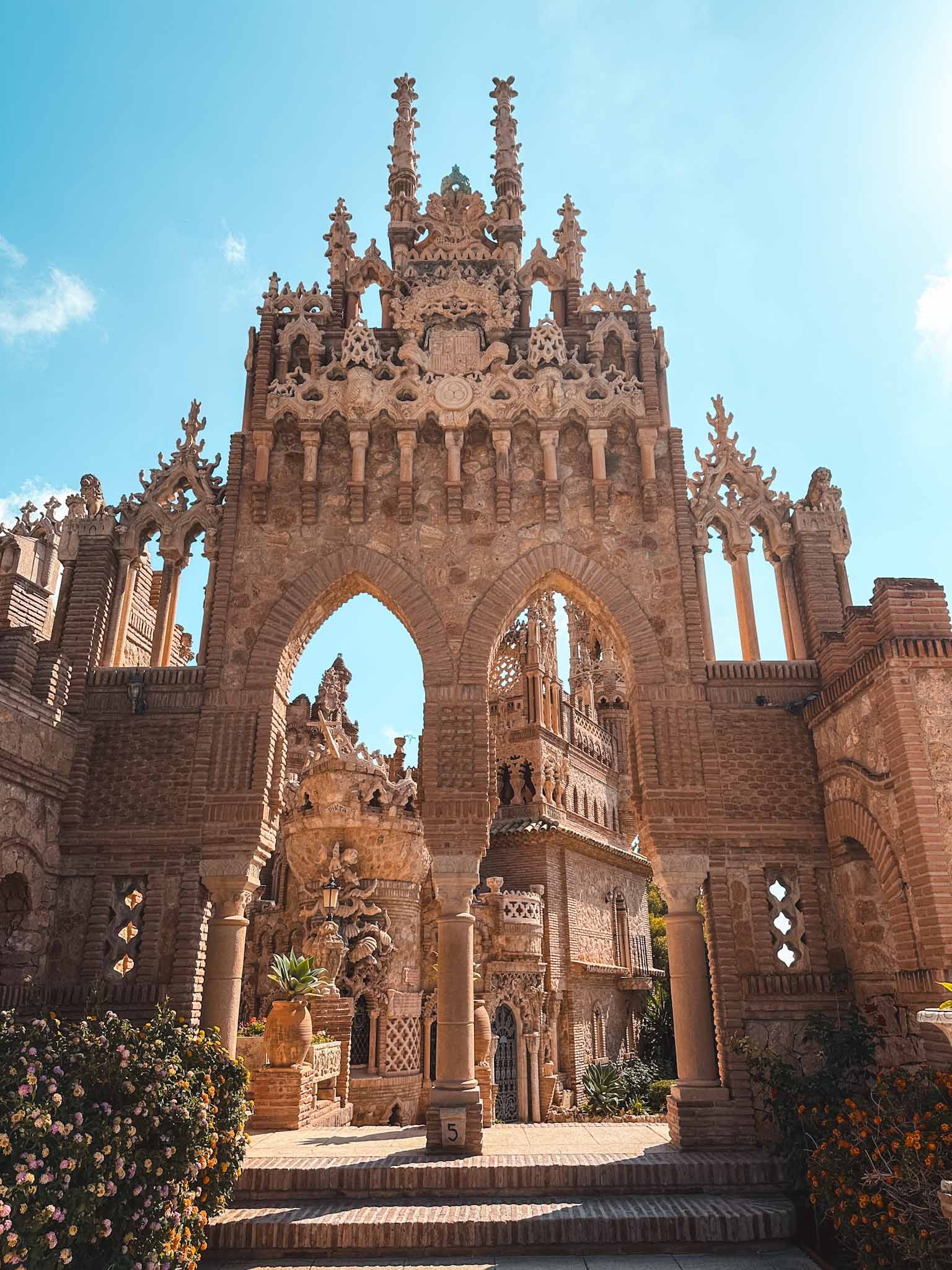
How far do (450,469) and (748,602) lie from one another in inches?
168

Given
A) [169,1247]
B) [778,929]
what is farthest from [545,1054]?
[169,1247]

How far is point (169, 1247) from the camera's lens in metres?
6.10

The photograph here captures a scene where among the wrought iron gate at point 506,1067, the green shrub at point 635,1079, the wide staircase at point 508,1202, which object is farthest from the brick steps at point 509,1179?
the green shrub at point 635,1079

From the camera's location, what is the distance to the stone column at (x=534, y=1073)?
23219mm

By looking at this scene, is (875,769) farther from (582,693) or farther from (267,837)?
(582,693)

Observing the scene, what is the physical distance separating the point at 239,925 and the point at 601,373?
8.52 m

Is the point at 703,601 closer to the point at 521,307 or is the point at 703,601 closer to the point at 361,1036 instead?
the point at 521,307

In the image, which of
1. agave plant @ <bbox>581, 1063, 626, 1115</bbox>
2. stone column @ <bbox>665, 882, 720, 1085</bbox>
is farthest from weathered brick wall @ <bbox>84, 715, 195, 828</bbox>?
agave plant @ <bbox>581, 1063, 626, 1115</bbox>

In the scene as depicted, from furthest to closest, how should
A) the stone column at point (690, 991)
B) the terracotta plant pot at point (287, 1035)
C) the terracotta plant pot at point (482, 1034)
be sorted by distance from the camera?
1. the terracotta plant pot at point (482, 1034)
2. the terracotta plant pot at point (287, 1035)
3. the stone column at point (690, 991)

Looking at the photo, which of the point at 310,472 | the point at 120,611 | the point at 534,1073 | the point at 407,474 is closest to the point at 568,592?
the point at 407,474

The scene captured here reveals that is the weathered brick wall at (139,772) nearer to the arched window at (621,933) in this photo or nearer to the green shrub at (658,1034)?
the green shrub at (658,1034)

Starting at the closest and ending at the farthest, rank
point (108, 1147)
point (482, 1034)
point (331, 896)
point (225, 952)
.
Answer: point (108, 1147) → point (225, 952) → point (482, 1034) → point (331, 896)

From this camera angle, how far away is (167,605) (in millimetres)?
11773

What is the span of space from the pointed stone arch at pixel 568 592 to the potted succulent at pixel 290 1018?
499 cm
